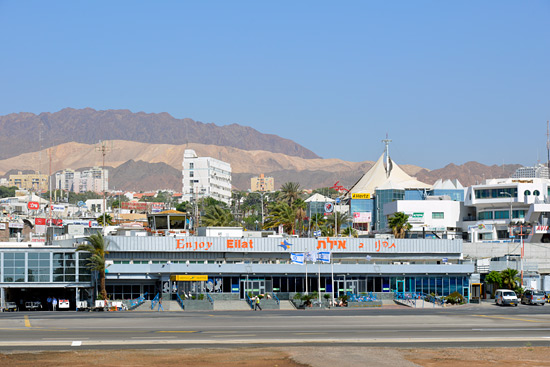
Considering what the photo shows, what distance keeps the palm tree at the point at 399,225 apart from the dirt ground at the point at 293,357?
4727 inches

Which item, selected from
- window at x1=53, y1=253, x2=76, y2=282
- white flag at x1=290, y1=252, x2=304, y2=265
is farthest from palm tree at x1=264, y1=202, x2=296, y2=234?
window at x1=53, y1=253, x2=76, y2=282

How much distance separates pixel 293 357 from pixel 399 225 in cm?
12649

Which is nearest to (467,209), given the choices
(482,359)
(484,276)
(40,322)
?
(484,276)

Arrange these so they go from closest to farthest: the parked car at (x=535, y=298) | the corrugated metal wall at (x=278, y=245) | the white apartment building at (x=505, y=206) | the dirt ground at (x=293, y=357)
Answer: the dirt ground at (x=293, y=357)
the parked car at (x=535, y=298)
the corrugated metal wall at (x=278, y=245)
the white apartment building at (x=505, y=206)

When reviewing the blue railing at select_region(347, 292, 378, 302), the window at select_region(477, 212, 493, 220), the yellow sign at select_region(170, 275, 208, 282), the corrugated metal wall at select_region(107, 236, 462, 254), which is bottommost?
the blue railing at select_region(347, 292, 378, 302)

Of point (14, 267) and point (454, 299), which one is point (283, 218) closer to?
point (454, 299)

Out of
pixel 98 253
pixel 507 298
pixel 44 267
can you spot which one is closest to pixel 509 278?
pixel 507 298

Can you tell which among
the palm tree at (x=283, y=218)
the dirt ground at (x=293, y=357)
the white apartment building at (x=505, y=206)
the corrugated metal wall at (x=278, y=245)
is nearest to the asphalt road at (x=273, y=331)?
the dirt ground at (x=293, y=357)

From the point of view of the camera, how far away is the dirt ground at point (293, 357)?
129 ft

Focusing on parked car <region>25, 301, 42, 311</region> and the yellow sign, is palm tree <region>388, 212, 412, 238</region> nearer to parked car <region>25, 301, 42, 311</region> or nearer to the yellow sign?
the yellow sign

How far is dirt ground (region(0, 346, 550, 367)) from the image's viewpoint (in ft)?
129

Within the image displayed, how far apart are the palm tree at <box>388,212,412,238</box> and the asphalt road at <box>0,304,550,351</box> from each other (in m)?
90.6

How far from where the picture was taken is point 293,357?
41.2 meters

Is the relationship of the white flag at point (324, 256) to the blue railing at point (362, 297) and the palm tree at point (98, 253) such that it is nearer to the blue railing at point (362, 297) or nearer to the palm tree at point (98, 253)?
the blue railing at point (362, 297)
